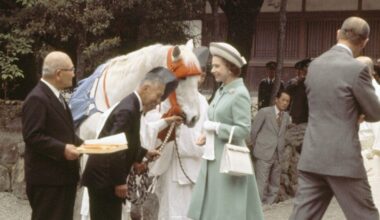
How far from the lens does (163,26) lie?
488 inches

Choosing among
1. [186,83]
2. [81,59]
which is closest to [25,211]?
[81,59]

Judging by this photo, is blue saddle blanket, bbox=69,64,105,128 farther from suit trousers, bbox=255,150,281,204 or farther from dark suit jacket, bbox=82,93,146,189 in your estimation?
suit trousers, bbox=255,150,281,204

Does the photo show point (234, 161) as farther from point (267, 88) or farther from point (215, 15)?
point (267, 88)

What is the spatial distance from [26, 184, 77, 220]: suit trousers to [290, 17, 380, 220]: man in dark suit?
2.06m

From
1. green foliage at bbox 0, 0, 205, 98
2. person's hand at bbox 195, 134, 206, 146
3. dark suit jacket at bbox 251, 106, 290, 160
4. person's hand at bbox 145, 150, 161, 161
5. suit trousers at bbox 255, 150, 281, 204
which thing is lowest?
suit trousers at bbox 255, 150, 281, 204

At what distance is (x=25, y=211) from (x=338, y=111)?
18.5 ft

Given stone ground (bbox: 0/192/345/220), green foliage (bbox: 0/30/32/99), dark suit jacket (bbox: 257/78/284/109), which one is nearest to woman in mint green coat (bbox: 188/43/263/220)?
stone ground (bbox: 0/192/345/220)

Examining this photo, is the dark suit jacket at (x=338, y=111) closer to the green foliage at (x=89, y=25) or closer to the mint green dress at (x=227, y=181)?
the mint green dress at (x=227, y=181)

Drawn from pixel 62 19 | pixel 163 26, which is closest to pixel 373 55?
pixel 163 26

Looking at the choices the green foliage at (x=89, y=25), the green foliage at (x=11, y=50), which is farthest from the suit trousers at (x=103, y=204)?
the green foliage at (x=11, y=50)

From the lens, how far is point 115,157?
6207mm

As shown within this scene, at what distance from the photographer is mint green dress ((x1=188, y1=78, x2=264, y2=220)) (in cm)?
725

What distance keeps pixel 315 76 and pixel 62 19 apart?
5286mm

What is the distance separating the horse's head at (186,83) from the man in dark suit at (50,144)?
1.33 m
